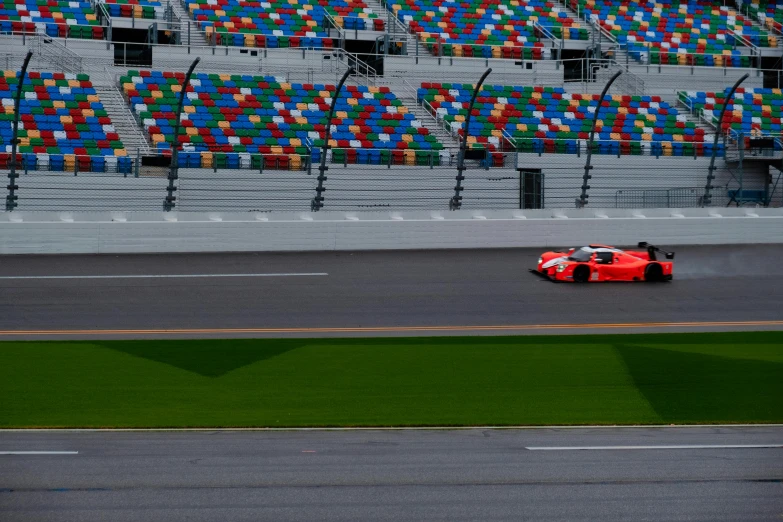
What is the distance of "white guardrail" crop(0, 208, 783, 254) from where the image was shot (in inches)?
940

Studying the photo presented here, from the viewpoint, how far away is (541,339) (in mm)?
17125

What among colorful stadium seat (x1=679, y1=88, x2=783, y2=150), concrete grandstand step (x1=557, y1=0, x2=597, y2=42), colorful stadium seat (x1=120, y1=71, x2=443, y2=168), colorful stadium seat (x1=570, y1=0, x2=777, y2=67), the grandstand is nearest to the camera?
the grandstand

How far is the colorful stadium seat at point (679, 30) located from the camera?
142 ft

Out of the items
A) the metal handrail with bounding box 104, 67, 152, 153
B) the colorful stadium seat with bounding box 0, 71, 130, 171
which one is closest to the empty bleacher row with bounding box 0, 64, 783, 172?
the colorful stadium seat with bounding box 0, 71, 130, 171

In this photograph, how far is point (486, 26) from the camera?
42.7m

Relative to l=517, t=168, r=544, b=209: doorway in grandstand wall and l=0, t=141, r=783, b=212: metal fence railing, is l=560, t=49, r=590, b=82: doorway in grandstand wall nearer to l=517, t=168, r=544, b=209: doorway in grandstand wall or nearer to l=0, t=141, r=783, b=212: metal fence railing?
l=0, t=141, r=783, b=212: metal fence railing

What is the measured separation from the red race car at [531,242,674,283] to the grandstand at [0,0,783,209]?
7912 mm

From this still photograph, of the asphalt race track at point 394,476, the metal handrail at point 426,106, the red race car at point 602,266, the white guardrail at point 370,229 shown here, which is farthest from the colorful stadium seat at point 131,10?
the asphalt race track at point 394,476

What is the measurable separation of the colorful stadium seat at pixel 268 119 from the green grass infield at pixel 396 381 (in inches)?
596

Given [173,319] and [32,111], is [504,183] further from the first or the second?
[173,319]

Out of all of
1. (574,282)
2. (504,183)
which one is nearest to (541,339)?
(574,282)

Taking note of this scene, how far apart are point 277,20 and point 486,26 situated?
7990 mm

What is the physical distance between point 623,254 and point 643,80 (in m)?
20.4

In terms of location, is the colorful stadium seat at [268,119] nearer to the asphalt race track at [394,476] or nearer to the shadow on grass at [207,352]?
the shadow on grass at [207,352]
